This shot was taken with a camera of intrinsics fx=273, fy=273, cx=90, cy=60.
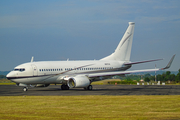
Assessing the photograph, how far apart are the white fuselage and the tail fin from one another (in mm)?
1507

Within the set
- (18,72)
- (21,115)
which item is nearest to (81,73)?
(18,72)

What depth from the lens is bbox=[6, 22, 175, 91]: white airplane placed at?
36.7m

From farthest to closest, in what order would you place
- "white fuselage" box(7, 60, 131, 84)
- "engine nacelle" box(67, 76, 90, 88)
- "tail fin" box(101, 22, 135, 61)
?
1. "tail fin" box(101, 22, 135, 61)
2. "engine nacelle" box(67, 76, 90, 88)
3. "white fuselage" box(7, 60, 131, 84)

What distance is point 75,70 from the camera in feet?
132

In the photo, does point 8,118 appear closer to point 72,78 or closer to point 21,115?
point 21,115

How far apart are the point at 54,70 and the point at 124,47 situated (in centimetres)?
1344

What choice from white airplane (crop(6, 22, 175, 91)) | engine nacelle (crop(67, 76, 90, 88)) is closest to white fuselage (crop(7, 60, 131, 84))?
white airplane (crop(6, 22, 175, 91))

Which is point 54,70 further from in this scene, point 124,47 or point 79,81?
point 124,47

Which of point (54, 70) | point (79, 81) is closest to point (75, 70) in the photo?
point (54, 70)

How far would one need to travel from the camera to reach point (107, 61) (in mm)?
43719

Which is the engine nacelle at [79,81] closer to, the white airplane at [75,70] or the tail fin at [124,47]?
the white airplane at [75,70]

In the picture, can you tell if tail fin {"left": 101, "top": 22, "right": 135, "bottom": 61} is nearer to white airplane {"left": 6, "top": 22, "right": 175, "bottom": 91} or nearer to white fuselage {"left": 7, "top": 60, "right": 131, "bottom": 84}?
white airplane {"left": 6, "top": 22, "right": 175, "bottom": 91}

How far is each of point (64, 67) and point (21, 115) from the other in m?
25.2

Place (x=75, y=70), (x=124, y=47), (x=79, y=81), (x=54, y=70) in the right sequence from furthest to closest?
(x=124, y=47), (x=75, y=70), (x=54, y=70), (x=79, y=81)
